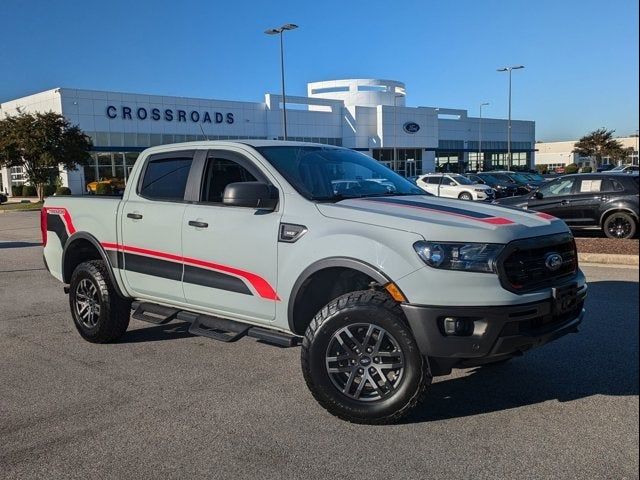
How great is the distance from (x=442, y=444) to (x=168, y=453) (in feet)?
5.68

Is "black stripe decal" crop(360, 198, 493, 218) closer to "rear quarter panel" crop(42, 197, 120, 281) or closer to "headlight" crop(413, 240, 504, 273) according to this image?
"headlight" crop(413, 240, 504, 273)

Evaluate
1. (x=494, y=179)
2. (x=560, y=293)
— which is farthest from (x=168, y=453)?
(x=494, y=179)

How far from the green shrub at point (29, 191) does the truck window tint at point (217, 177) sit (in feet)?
152

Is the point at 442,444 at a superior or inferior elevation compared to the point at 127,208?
inferior

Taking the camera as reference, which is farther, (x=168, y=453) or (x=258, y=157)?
(x=258, y=157)

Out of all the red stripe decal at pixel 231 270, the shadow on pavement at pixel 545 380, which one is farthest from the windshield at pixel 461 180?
the red stripe decal at pixel 231 270

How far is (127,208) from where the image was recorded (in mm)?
5758

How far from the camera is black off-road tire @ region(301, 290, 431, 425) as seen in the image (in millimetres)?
3844

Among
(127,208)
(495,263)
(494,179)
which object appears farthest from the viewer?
(494,179)

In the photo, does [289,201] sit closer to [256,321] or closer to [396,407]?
[256,321]

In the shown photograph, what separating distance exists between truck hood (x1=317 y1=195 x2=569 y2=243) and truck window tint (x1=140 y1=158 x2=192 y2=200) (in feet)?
5.70

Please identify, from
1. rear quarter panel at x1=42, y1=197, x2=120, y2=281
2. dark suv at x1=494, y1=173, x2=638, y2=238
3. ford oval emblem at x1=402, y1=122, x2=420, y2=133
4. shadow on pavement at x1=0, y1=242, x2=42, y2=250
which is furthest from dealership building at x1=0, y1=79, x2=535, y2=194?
rear quarter panel at x1=42, y1=197, x2=120, y2=281

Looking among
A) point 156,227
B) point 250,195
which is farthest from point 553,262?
point 156,227

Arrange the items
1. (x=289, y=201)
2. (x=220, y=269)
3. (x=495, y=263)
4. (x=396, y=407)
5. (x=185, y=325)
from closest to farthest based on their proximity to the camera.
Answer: (x=495, y=263) → (x=396, y=407) → (x=289, y=201) → (x=220, y=269) → (x=185, y=325)
